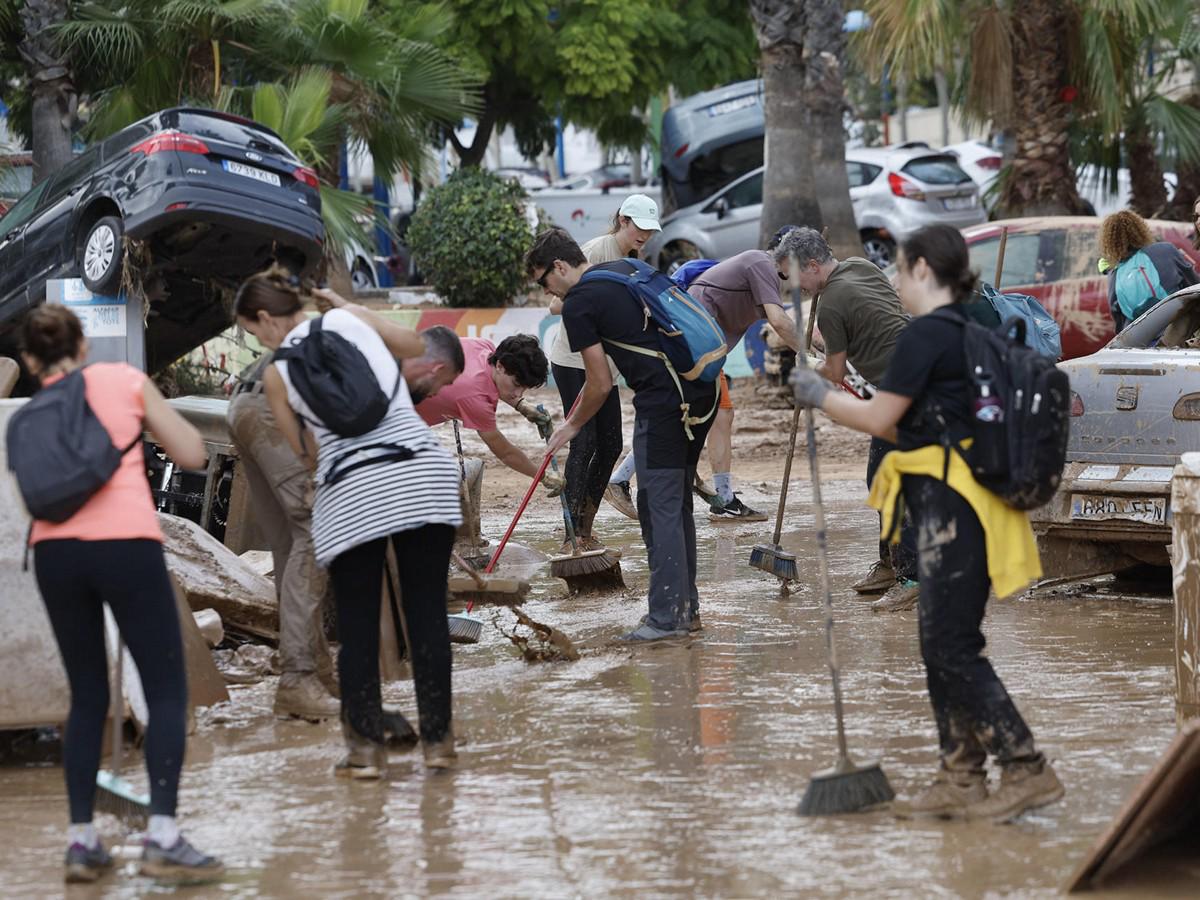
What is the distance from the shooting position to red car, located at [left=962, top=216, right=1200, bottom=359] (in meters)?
14.3

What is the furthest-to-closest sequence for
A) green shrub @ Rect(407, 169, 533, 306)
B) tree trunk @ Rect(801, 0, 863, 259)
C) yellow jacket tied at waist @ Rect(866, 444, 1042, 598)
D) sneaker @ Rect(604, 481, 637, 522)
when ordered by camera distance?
tree trunk @ Rect(801, 0, 863, 259) < green shrub @ Rect(407, 169, 533, 306) < sneaker @ Rect(604, 481, 637, 522) < yellow jacket tied at waist @ Rect(866, 444, 1042, 598)

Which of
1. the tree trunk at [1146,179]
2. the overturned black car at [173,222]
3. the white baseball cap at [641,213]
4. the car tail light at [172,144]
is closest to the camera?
the white baseball cap at [641,213]

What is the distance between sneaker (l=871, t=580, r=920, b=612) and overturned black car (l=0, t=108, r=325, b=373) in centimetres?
427

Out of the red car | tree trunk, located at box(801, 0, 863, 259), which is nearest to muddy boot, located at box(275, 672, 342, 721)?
the red car

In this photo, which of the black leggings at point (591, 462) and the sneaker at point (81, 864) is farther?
the black leggings at point (591, 462)

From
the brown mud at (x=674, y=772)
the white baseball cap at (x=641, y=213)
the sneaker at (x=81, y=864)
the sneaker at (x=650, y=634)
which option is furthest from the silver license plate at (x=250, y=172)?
the sneaker at (x=81, y=864)

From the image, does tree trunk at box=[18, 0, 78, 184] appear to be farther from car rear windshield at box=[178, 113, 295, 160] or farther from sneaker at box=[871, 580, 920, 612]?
sneaker at box=[871, 580, 920, 612]

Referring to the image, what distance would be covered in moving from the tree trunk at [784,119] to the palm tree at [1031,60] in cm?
86

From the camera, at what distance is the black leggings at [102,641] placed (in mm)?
4664

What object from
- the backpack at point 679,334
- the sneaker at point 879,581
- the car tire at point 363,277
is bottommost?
the sneaker at point 879,581

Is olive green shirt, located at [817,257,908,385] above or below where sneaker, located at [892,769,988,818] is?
above

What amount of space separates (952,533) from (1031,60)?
14.6 m

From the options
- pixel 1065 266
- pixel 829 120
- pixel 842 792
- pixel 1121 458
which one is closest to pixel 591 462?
pixel 1121 458

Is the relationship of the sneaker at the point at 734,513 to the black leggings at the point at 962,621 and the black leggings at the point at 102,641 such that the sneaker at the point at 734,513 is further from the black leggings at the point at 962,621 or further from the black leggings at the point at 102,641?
the black leggings at the point at 102,641
